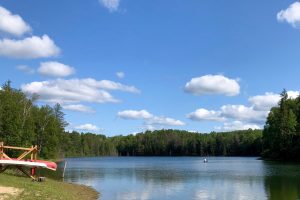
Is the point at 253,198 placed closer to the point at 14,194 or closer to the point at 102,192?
the point at 102,192

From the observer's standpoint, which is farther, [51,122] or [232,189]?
[51,122]

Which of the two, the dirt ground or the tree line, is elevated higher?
the tree line

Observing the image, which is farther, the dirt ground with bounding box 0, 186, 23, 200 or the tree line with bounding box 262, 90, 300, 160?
the tree line with bounding box 262, 90, 300, 160

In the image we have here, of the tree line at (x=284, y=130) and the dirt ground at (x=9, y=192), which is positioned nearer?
the dirt ground at (x=9, y=192)

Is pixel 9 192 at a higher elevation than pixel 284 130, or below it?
below

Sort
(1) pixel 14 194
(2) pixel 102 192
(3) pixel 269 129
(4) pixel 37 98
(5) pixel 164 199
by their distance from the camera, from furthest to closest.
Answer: (3) pixel 269 129 → (4) pixel 37 98 → (2) pixel 102 192 → (5) pixel 164 199 → (1) pixel 14 194

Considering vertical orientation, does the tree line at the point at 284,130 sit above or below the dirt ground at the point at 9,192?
above

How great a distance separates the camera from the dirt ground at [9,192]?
1089 inches

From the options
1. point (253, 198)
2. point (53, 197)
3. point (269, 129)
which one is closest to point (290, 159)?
point (269, 129)

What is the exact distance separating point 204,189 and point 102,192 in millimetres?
9766

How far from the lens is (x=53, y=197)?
30.4 m

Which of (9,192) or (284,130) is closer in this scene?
(9,192)

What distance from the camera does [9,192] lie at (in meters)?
29.1

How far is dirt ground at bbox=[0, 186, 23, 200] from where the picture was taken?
2766cm
